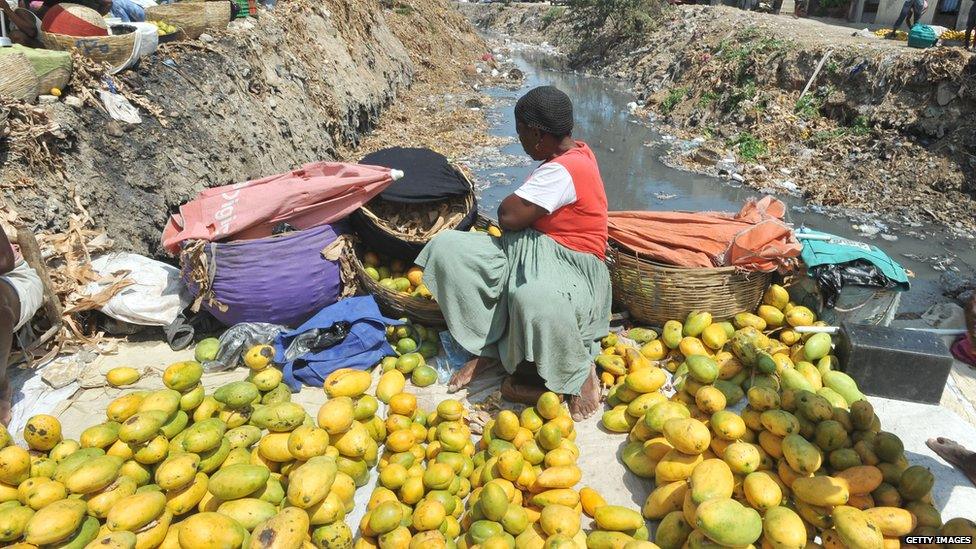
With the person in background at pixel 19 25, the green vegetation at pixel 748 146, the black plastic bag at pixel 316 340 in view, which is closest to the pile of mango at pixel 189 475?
the black plastic bag at pixel 316 340

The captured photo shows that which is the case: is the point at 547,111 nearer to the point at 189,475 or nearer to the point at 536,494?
the point at 536,494

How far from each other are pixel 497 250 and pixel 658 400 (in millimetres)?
1247

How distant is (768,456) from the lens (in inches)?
99.3

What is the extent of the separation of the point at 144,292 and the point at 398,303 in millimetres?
1716

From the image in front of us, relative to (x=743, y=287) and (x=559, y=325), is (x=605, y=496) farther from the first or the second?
(x=743, y=287)

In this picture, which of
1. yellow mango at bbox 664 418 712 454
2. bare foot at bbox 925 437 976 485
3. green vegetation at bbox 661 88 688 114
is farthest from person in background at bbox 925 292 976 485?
green vegetation at bbox 661 88 688 114

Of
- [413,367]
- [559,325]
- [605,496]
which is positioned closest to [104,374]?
[413,367]

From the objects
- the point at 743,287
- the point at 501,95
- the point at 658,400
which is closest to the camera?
the point at 658,400

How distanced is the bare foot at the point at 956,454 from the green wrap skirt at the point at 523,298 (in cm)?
Result: 181

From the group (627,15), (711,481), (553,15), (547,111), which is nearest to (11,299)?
(547,111)

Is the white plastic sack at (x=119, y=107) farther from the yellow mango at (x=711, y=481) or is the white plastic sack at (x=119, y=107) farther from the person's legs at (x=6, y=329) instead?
the yellow mango at (x=711, y=481)

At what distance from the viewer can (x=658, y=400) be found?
9.61 feet

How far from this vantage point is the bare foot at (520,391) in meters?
3.23

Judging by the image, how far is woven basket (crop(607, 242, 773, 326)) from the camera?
366cm
